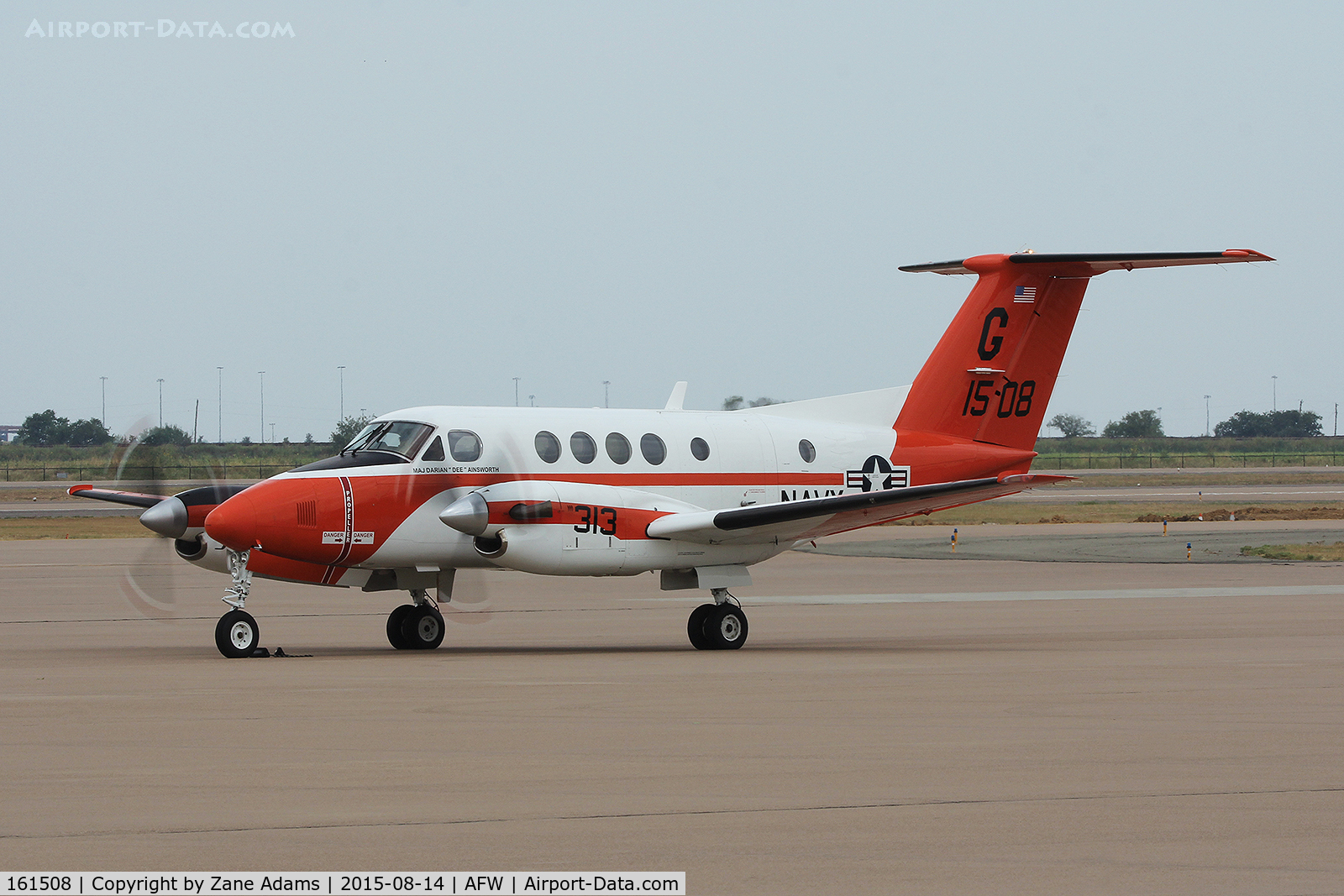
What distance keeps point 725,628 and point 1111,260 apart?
294 inches

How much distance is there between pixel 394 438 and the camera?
60.2 ft

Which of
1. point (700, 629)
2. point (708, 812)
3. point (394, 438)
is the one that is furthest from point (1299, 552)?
point (708, 812)

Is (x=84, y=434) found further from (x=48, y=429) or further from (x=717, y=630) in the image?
(x=717, y=630)

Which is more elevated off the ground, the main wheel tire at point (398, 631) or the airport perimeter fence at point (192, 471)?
the airport perimeter fence at point (192, 471)

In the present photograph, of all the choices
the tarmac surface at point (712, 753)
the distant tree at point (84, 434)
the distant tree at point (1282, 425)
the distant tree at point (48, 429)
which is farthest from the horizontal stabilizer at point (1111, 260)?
the distant tree at point (1282, 425)

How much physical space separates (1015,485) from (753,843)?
41.0 feet

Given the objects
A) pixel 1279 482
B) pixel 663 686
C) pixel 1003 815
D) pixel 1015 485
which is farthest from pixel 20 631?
pixel 1279 482

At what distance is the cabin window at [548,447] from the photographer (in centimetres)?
1889

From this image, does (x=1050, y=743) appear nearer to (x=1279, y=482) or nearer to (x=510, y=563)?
(x=510, y=563)

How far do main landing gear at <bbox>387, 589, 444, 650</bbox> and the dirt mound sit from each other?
40.9m

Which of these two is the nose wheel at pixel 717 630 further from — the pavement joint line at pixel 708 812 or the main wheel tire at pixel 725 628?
the pavement joint line at pixel 708 812

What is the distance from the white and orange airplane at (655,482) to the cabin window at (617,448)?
Answer: 0.09ft

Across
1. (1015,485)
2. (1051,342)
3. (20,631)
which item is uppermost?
(1051,342)

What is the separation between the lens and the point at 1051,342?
21.8m
